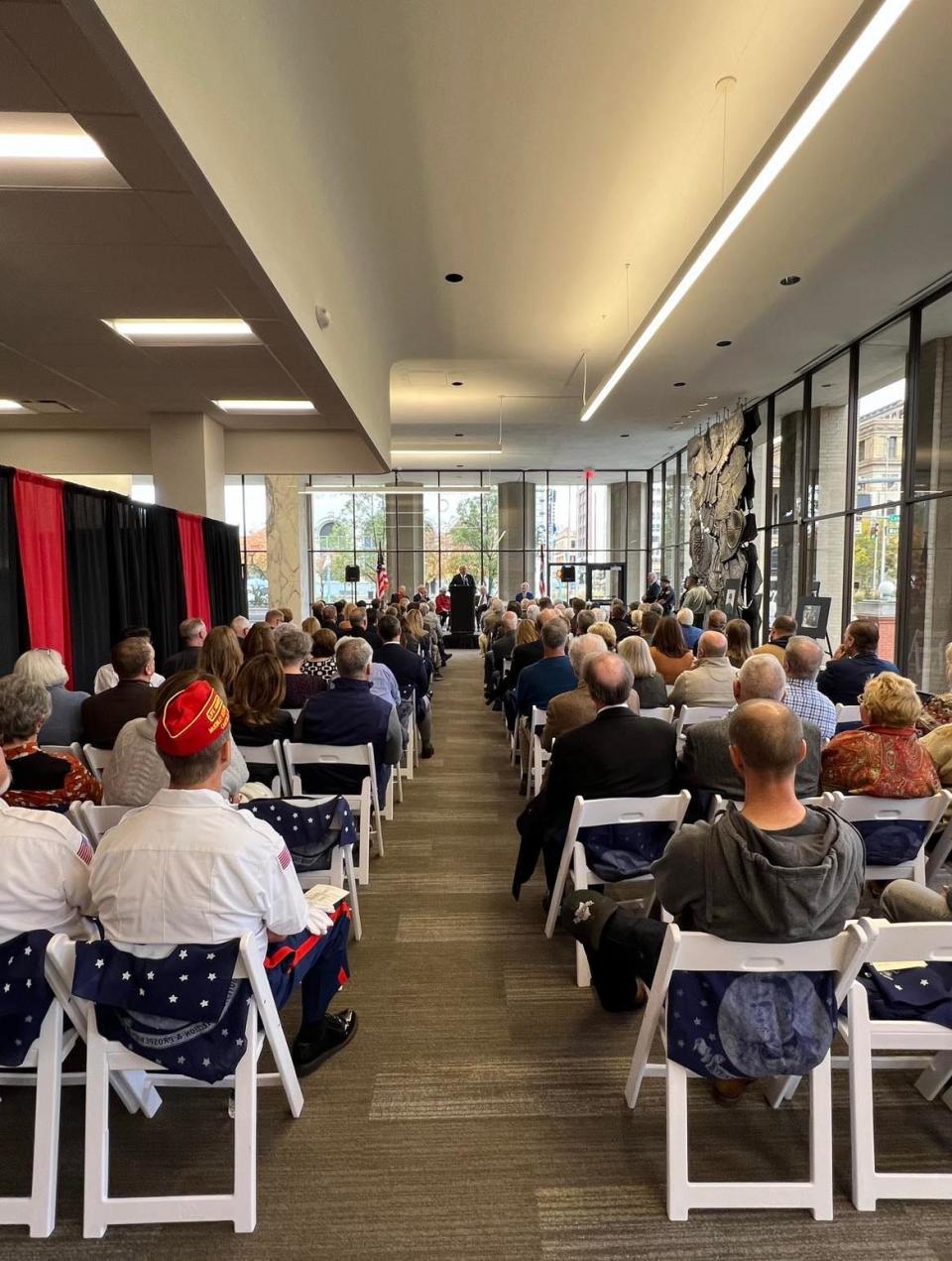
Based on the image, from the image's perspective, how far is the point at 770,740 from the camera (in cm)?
178

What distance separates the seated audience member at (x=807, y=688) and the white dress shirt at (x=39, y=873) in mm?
3091

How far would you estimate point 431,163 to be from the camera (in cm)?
447

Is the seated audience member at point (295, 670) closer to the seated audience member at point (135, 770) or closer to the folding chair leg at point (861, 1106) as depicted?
the seated audience member at point (135, 770)

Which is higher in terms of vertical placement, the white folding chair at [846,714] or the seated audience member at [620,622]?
the seated audience member at [620,622]

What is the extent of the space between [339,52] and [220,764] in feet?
11.6

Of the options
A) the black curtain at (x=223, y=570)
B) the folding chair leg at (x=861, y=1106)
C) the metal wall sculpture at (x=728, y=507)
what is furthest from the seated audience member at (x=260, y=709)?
the metal wall sculpture at (x=728, y=507)

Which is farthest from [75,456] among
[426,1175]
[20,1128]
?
[426,1175]

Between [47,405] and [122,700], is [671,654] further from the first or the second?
[47,405]

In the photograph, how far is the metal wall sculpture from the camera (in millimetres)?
11039

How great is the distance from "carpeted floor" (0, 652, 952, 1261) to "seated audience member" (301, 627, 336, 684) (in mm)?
2222

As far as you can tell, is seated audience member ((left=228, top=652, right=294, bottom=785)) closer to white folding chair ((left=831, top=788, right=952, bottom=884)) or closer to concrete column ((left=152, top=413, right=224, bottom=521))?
white folding chair ((left=831, top=788, right=952, bottom=884))

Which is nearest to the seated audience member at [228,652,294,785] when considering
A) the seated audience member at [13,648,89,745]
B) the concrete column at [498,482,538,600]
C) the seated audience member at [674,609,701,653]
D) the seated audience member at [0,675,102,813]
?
the seated audience member at [13,648,89,745]

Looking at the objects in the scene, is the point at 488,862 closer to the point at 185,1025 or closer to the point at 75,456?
the point at 185,1025

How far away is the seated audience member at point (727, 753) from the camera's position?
2875 millimetres
